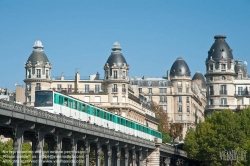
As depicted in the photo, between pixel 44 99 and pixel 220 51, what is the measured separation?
347ft

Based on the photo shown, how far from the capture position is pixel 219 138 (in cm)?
14812

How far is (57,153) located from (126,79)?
99759 millimetres

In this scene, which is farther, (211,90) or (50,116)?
(211,90)

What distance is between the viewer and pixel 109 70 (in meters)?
180

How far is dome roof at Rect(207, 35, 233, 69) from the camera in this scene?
613 feet

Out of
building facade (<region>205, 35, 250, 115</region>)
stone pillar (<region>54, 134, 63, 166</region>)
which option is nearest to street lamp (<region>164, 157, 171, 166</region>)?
building facade (<region>205, 35, 250, 115</region>)

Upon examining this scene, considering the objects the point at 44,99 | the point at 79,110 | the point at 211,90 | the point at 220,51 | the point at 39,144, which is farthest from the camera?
the point at 220,51

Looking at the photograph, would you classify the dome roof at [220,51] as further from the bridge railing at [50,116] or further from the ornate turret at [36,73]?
the bridge railing at [50,116]

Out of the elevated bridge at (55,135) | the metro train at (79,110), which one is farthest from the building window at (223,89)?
the elevated bridge at (55,135)

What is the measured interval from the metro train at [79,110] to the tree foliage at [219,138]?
50.4 feet

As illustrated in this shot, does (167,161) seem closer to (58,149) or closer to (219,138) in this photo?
(219,138)

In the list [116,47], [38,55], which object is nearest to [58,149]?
[38,55]

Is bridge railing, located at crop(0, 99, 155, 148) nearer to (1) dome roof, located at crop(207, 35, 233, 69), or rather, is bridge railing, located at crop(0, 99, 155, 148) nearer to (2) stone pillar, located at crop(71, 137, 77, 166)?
(2) stone pillar, located at crop(71, 137, 77, 166)

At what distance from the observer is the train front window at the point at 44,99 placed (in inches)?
3460
